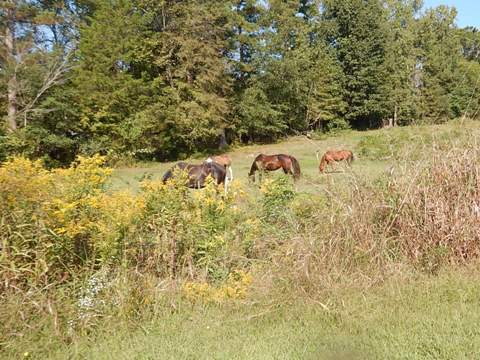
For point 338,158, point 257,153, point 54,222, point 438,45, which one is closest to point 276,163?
point 338,158

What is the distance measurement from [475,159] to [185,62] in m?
29.2

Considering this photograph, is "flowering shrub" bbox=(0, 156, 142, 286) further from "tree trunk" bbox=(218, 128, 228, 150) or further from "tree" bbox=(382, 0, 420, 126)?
"tree" bbox=(382, 0, 420, 126)

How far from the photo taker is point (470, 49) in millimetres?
70688

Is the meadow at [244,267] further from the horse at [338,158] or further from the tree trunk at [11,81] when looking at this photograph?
the tree trunk at [11,81]

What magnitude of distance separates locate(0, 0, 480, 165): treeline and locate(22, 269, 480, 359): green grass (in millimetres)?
14191

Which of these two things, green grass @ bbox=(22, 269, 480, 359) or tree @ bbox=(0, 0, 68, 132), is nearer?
green grass @ bbox=(22, 269, 480, 359)

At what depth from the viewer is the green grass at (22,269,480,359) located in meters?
2.66

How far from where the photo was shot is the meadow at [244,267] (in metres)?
2.81

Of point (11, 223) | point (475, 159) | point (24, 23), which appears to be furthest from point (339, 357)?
point (24, 23)

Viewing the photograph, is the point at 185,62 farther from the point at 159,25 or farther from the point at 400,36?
the point at 400,36

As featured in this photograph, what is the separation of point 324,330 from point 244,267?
1.16 meters

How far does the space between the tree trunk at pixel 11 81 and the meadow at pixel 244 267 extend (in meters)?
22.5

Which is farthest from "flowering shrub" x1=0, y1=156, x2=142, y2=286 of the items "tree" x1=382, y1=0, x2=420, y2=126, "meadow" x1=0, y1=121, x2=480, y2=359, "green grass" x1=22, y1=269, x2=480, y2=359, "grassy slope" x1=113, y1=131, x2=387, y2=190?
"tree" x1=382, y1=0, x2=420, y2=126

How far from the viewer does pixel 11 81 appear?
2245 centimetres
